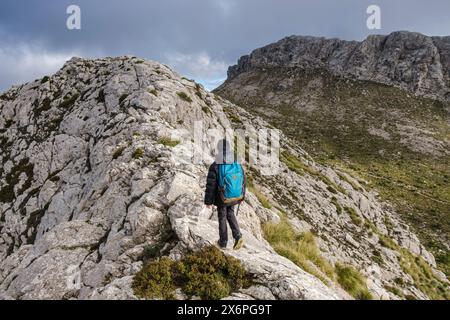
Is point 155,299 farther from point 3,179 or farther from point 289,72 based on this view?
point 289,72

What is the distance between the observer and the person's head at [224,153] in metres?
9.26

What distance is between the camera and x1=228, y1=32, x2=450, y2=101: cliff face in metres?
120

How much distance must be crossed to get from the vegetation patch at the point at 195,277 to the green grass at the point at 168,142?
9.31 meters

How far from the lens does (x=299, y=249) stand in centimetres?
1325

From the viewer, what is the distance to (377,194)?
48812 millimetres

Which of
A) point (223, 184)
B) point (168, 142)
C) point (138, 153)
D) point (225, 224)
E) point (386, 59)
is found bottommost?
point (225, 224)

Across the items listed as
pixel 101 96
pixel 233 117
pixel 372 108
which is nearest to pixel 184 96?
pixel 101 96

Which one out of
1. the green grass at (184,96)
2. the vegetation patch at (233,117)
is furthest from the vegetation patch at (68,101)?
→ the vegetation patch at (233,117)

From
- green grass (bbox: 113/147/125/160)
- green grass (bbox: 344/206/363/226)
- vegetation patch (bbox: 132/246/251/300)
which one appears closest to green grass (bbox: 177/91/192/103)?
green grass (bbox: 113/147/125/160)

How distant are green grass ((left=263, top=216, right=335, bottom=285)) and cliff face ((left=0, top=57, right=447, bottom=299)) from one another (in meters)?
0.14

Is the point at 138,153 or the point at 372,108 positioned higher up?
the point at 372,108

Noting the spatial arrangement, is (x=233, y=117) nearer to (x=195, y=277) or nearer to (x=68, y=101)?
(x=68, y=101)

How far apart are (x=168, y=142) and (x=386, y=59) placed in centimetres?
14160

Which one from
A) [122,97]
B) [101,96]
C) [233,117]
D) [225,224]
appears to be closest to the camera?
[225,224]
